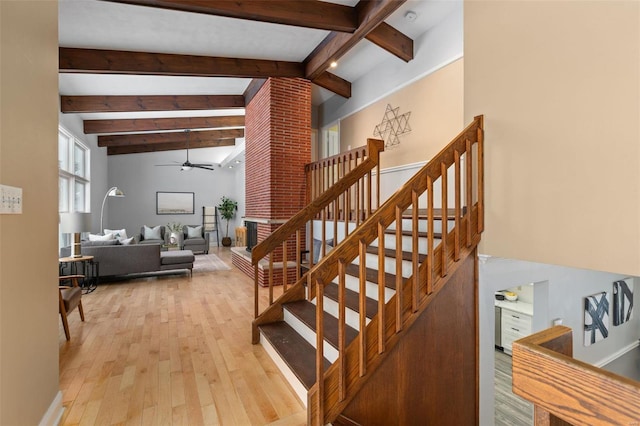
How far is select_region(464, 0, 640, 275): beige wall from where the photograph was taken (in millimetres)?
1587

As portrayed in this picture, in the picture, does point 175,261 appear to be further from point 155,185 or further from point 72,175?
point 155,185

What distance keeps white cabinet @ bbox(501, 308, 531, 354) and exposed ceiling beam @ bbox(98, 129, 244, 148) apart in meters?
7.53

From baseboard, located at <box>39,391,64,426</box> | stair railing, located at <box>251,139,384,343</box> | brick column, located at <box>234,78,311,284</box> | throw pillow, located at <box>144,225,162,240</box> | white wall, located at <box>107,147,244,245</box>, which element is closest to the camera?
baseboard, located at <box>39,391,64,426</box>

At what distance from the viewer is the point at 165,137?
8.91m

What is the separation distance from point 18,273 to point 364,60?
5.49 metres

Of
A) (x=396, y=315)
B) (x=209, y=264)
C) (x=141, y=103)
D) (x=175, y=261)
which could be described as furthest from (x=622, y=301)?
(x=141, y=103)

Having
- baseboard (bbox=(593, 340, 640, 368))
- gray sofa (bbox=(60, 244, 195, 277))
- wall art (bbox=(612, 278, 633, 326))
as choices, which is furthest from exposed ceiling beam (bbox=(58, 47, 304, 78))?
baseboard (bbox=(593, 340, 640, 368))

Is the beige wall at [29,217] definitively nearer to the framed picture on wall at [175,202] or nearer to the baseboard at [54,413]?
the baseboard at [54,413]

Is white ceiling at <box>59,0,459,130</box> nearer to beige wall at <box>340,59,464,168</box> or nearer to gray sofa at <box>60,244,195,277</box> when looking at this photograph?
beige wall at <box>340,59,464,168</box>

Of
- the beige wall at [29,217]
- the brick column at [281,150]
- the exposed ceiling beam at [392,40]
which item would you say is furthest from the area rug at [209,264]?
the exposed ceiling beam at [392,40]

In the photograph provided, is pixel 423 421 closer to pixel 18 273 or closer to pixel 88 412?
pixel 88 412

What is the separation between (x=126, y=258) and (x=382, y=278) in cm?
532

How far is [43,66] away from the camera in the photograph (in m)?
1.77

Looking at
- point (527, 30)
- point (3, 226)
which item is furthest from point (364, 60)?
point (3, 226)
